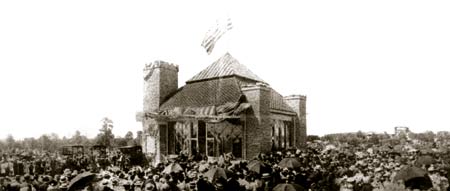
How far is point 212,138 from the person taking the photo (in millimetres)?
21406

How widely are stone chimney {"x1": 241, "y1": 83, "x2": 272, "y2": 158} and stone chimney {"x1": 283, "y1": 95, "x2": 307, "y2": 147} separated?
546cm

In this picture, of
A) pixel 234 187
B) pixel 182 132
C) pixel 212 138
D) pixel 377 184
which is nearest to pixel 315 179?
pixel 377 184

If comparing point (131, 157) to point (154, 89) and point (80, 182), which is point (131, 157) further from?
point (80, 182)

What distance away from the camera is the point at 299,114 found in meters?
25.3

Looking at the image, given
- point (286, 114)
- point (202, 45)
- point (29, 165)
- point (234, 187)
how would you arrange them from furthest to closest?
point (29, 165), point (286, 114), point (202, 45), point (234, 187)

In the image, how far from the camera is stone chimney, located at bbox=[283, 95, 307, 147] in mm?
25328

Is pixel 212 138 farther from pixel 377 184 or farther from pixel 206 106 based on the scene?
pixel 377 184

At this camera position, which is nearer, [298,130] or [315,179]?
[315,179]

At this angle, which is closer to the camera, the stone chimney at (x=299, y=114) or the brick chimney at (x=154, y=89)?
the brick chimney at (x=154, y=89)

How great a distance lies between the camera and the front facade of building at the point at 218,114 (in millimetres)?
20094

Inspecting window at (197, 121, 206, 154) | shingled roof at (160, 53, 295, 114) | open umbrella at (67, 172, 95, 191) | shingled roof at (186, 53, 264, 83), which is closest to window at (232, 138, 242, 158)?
shingled roof at (160, 53, 295, 114)

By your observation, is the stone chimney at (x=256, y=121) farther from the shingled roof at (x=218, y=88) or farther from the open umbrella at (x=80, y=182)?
the open umbrella at (x=80, y=182)

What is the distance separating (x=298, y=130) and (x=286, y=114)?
1.81 m

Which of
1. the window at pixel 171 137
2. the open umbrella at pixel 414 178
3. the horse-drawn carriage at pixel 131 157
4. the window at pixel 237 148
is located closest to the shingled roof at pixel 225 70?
the window at pixel 171 137
